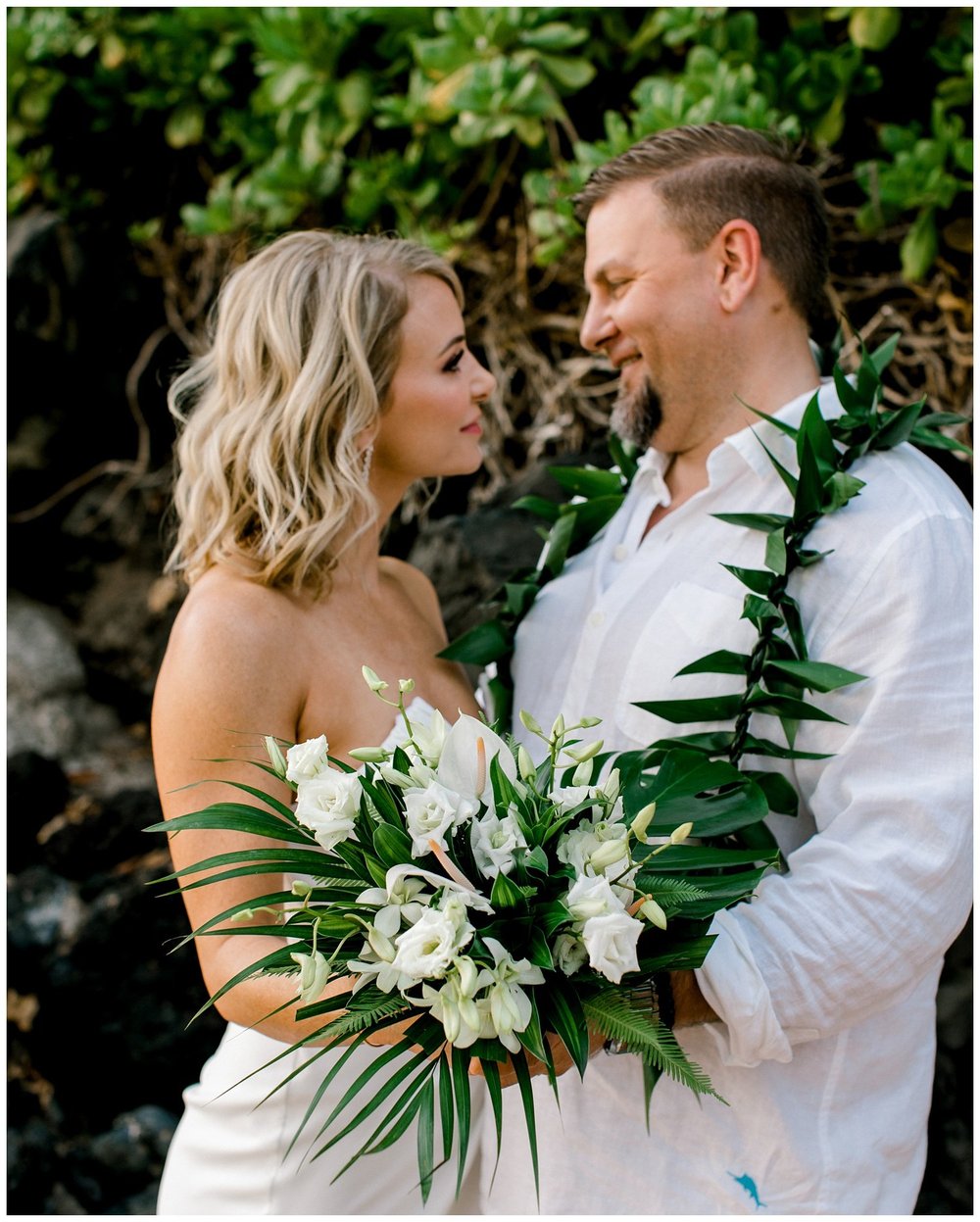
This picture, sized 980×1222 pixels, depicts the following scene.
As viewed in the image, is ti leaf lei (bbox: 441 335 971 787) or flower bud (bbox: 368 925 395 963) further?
ti leaf lei (bbox: 441 335 971 787)

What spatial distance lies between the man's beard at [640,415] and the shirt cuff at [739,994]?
1.23 meters

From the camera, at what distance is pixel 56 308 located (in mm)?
4453

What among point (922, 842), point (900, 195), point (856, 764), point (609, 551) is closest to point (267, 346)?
point (609, 551)

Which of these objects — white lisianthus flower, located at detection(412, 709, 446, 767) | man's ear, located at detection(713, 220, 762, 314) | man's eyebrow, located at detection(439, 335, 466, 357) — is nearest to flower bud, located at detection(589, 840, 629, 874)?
white lisianthus flower, located at detection(412, 709, 446, 767)

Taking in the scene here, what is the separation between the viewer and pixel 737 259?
2459mm

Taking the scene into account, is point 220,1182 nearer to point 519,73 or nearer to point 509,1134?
point 509,1134

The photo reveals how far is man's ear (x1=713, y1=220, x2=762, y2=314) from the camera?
245cm

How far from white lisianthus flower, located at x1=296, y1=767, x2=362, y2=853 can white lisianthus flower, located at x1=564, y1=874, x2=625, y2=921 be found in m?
0.29

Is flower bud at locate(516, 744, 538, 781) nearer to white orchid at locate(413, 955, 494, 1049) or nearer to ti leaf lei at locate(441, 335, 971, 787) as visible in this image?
white orchid at locate(413, 955, 494, 1049)

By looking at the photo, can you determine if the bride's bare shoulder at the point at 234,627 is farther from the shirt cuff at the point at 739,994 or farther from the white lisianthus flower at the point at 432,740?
the shirt cuff at the point at 739,994

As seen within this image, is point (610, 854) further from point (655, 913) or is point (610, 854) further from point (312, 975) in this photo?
point (312, 975)

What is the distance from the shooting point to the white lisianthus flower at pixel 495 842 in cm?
136

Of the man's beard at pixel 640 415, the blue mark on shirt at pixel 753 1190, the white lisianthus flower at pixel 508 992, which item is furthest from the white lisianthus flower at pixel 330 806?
the man's beard at pixel 640 415

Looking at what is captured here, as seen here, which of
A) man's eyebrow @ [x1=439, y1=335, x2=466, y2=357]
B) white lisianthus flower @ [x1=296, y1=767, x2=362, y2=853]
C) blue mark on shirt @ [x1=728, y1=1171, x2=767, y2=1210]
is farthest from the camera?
man's eyebrow @ [x1=439, y1=335, x2=466, y2=357]
